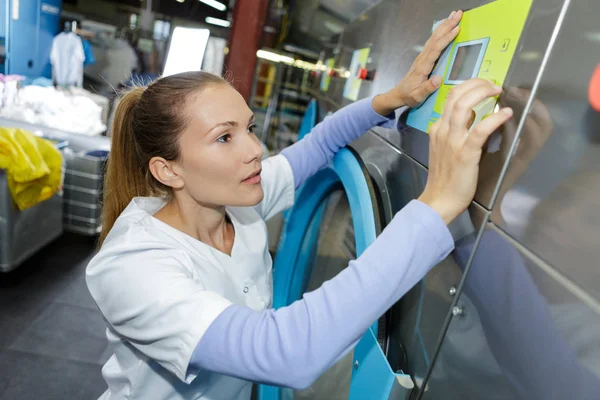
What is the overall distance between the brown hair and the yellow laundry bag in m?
1.34

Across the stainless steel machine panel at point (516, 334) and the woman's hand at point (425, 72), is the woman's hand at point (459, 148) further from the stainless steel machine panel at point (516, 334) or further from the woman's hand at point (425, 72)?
the woman's hand at point (425, 72)

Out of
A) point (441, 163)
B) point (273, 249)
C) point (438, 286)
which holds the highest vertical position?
point (441, 163)

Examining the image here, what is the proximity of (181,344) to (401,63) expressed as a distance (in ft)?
2.66

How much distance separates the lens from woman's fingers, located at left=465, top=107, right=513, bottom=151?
557 millimetres

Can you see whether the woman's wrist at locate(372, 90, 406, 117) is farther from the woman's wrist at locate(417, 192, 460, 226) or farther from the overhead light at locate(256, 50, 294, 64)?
the overhead light at locate(256, 50, 294, 64)

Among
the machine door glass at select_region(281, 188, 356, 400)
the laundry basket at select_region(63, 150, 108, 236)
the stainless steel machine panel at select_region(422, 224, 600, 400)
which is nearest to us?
the stainless steel machine panel at select_region(422, 224, 600, 400)

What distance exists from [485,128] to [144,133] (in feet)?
2.69

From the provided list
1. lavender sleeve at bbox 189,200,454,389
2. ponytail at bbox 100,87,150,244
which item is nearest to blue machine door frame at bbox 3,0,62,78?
ponytail at bbox 100,87,150,244

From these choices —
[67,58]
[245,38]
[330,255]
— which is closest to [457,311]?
[330,255]

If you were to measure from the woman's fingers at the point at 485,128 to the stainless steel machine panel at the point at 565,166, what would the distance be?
0.04 metres

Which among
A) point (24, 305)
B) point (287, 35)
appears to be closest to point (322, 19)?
point (287, 35)

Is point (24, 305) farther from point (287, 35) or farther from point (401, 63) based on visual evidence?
point (287, 35)

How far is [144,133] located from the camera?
3.53ft

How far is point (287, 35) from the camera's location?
4.90m
